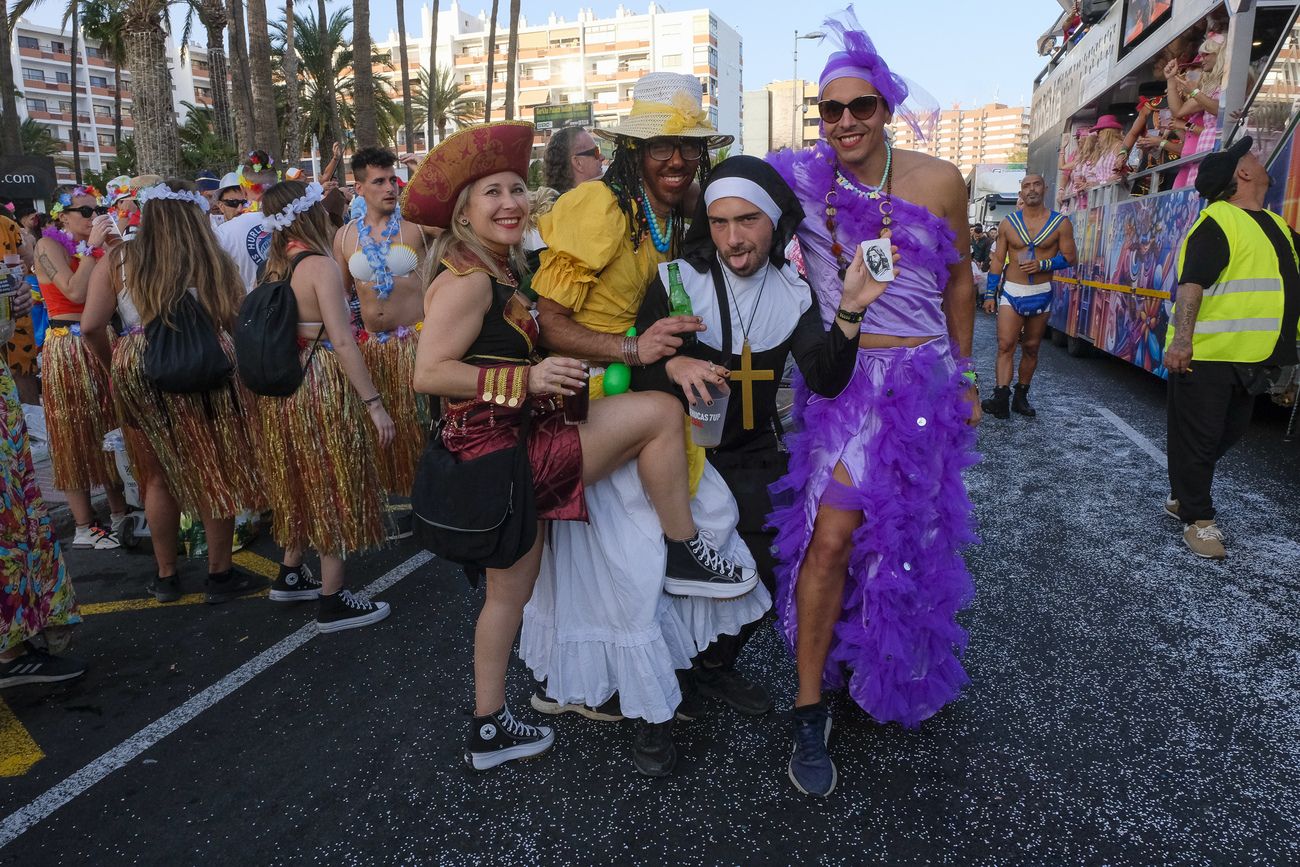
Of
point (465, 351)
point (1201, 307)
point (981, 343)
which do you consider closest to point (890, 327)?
point (465, 351)

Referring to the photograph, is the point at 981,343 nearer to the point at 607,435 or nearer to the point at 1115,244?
the point at 1115,244

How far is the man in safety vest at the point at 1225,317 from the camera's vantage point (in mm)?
3936

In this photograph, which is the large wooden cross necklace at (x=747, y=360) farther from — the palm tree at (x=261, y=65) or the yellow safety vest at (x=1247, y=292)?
the palm tree at (x=261, y=65)

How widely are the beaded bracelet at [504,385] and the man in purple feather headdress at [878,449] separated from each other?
2.92 ft

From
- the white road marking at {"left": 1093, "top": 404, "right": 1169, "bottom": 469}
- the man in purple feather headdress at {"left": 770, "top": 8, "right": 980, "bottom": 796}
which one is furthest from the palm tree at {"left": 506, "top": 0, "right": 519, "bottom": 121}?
the man in purple feather headdress at {"left": 770, "top": 8, "right": 980, "bottom": 796}

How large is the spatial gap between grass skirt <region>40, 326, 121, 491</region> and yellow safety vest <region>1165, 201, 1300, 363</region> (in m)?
5.95

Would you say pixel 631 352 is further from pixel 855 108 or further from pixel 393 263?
pixel 393 263

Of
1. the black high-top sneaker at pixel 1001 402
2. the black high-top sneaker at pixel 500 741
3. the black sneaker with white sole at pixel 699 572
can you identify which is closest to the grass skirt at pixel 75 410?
the black high-top sneaker at pixel 500 741

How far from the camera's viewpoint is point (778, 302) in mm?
2453

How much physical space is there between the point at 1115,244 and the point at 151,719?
9389mm

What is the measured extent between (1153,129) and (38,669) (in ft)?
31.8

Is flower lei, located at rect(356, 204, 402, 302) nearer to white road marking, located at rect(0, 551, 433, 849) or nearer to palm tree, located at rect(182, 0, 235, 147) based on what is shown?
white road marking, located at rect(0, 551, 433, 849)

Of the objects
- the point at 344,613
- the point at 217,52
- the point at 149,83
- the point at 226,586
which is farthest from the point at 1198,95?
the point at 217,52

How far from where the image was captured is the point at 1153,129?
7.93 m
